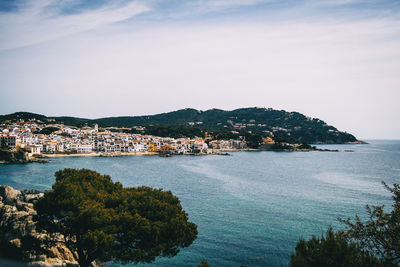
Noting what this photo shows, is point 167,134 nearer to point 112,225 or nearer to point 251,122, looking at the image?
point 251,122

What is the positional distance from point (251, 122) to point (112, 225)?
15732 cm

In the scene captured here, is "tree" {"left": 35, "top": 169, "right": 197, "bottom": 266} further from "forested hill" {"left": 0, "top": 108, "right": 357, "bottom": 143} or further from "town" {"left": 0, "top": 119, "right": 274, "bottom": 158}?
"forested hill" {"left": 0, "top": 108, "right": 357, "bottom": 143}

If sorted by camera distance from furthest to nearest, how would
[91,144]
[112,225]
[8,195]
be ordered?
[91,144]
[8,195]
[112,225]

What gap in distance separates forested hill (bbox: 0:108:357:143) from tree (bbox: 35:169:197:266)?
405 ft

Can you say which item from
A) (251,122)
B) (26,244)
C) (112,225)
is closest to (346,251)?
(112,225)

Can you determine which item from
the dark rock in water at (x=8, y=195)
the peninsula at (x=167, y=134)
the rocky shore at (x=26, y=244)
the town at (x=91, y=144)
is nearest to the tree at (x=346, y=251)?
the rocky shore at (x=26, y=244)

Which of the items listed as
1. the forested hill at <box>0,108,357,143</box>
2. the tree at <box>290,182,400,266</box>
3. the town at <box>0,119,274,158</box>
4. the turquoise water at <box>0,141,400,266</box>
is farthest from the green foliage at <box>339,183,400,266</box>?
the forested hill at <box>0,108,357,143</box>

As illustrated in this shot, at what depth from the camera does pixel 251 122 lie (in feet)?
538

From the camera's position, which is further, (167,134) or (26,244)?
(167,134)

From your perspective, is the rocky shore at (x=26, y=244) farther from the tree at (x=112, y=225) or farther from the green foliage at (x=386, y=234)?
the green foliage at (x=386, y=234)

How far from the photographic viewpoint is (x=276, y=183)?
112ft

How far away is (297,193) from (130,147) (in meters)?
58.2

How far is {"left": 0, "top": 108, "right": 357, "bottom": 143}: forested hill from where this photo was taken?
143 meters

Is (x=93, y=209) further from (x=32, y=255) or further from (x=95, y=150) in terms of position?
(x=95, y=150)
